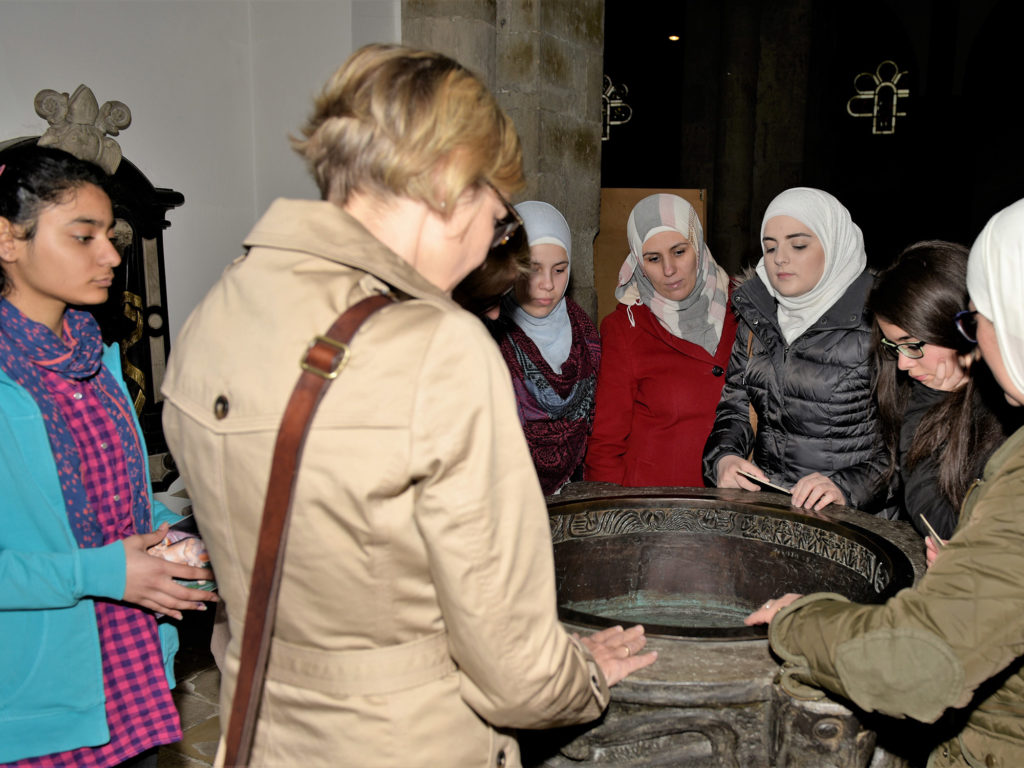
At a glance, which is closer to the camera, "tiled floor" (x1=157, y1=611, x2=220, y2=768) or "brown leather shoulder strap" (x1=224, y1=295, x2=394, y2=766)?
"brown leather shoulder strap" (x1=224, y1=295, x2=394, y2=766)

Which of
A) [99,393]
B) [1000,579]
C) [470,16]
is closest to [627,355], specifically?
[470,16]

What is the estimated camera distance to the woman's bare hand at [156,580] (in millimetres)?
1751

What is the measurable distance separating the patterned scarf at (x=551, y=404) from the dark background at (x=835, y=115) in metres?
6.17

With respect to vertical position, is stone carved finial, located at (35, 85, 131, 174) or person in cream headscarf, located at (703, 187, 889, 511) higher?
stone carved finial, located at (35, 85, 131, 174)

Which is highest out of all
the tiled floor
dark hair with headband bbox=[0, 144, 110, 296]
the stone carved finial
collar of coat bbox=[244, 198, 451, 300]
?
the stone carved finial

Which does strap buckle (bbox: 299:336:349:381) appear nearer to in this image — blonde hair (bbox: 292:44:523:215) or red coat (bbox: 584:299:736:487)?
blonde hair (bbox: 292:44:523:215)

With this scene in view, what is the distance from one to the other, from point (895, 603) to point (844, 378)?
1422 mm

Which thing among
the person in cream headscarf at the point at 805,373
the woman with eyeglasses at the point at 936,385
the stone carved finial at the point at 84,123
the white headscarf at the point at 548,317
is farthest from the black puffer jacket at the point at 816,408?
the stone carved finial at the point at 84,123

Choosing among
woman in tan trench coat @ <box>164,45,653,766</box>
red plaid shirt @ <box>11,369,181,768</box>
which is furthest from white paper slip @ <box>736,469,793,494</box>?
red plaid shirt @ <box>11,369,181,768</box>

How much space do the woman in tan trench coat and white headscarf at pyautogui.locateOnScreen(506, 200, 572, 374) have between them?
208 cm

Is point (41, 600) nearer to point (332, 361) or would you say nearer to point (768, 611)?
point (332, 361)

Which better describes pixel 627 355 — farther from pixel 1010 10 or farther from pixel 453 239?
pixel 1010 10

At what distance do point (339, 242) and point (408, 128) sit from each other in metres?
0.16

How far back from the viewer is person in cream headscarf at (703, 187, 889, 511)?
2.62 metres
